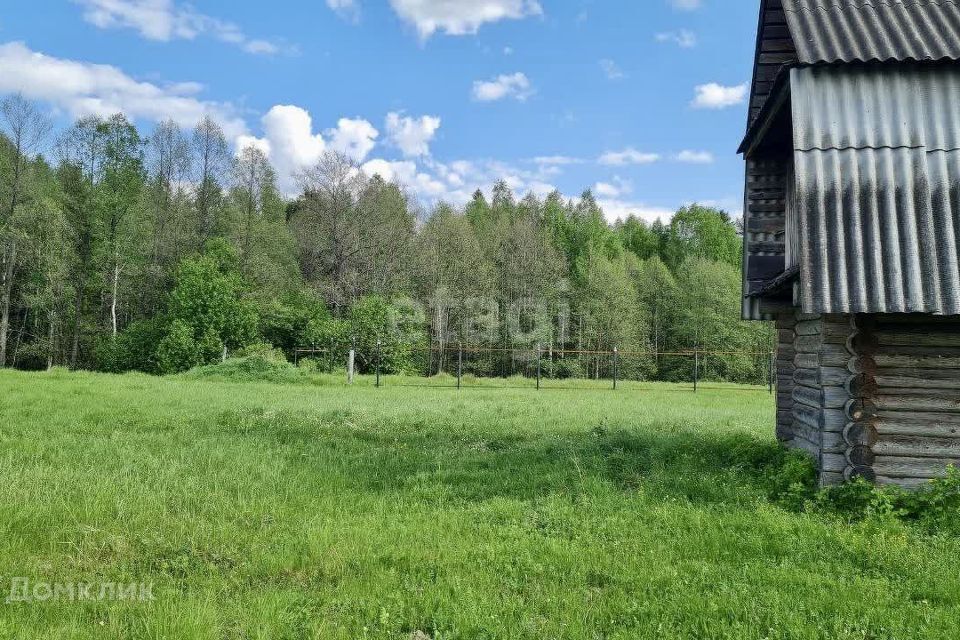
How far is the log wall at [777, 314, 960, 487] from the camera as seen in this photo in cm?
649

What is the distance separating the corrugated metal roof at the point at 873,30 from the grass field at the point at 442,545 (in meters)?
5.32

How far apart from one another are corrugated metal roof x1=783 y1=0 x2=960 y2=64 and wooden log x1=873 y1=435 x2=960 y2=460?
4.42m

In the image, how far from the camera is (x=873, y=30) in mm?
7504

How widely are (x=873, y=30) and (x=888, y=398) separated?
470cm

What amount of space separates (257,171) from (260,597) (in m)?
43.0

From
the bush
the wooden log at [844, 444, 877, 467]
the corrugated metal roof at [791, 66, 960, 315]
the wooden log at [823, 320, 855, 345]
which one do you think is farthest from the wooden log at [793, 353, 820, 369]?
the bush

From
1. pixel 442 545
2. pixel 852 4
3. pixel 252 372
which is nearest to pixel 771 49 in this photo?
pixel 852 4

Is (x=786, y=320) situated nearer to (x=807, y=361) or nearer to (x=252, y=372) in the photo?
(x=807, y=361)

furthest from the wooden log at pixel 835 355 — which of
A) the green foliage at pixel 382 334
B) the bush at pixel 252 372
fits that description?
the green foliage at pixel 382 334

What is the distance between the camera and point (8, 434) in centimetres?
959

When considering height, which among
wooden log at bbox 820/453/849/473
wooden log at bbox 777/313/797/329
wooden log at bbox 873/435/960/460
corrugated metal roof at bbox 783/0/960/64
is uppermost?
corrugated metal roof at bbox 783/0/960/64

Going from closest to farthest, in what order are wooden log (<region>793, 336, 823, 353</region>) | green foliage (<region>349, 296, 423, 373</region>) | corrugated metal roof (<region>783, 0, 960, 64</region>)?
corrugated metal roof (<region>783, 0, 960, 64</region>), wooden log (<region>793, 336, 823, 353</region>), green foliage (<region>349, 296, 423, 373</region>)

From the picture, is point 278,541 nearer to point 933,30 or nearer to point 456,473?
point 456,473

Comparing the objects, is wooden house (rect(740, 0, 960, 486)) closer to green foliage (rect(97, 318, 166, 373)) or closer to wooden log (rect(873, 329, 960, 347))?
wooden log (rect(873, 329, 960, 347))
